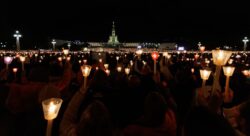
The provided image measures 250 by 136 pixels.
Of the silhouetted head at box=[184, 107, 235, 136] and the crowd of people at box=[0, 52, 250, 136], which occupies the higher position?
the silhouetted head at box=[184, 107, 235, 136]

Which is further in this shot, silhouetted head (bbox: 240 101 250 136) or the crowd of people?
silhouetted head (bbox: 240 101 250 136)

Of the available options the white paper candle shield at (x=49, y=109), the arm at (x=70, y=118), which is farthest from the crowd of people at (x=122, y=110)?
the white paper candle shield at (x=49, y=109)

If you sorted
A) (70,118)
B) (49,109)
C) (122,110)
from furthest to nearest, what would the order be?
(122,110)
(70,118)
(49,109)

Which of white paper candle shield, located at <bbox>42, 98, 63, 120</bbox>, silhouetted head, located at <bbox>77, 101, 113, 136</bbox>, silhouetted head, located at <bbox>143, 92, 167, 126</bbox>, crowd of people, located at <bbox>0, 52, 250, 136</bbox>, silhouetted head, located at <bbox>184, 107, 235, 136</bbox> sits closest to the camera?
silhouetted head, located at <bbox>184, 107, 235, 136</bbox>

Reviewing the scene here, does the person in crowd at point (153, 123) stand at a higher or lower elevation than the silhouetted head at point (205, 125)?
lower

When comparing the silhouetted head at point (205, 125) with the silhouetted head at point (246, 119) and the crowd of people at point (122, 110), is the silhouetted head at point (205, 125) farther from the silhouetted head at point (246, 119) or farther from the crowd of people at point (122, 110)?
the silhouetted head at point (246, 119)

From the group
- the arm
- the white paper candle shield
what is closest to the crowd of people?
the arm

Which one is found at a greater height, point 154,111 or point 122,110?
point 154,111

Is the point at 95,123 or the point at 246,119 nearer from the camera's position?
the point at 95,123

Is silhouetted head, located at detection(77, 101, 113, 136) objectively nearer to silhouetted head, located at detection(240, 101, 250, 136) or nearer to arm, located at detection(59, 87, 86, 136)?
arm, located at detection(59, 87, 86, 136)

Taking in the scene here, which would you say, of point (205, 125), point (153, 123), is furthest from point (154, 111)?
point (205, 125)

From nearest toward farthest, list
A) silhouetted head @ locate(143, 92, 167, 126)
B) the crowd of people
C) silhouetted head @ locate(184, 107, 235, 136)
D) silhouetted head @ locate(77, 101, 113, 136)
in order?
silhouetted head @ locate(184, 107, 235, 136) < the crowd of people < silhouetted head @ locate(77, 101, 113, 136) < silhouetted head @ locate(143, 92, 167, 126)

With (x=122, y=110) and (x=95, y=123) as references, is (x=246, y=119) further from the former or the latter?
(x=122, y=110)

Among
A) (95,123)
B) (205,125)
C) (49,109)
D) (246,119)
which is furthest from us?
(49,109)
